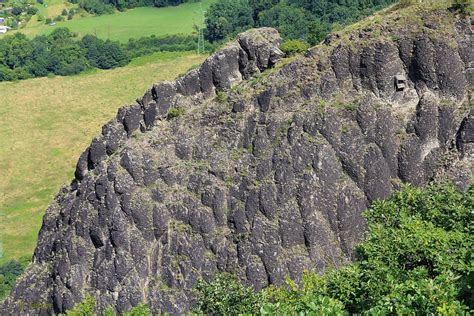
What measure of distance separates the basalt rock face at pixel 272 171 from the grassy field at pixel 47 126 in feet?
161

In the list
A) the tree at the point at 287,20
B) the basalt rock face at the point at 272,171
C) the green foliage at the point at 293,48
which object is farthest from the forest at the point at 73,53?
the basalt rock face at the point at 272,171

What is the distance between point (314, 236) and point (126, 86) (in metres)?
111

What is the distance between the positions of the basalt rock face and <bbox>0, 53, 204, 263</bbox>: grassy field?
161 ft

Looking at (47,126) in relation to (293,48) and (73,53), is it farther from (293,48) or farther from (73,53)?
(293,48)

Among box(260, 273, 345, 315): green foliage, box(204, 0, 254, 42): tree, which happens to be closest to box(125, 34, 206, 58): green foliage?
box(204, 0, 254, 42): tree

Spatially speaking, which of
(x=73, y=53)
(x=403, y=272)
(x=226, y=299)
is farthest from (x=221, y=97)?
(x=73, y=53)

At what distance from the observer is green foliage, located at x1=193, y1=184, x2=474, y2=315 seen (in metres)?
29.8

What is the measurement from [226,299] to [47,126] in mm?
105944

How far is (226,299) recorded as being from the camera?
48.2 metres

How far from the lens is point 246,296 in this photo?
47.8m

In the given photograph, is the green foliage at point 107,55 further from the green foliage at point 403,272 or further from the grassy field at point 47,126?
the green foliage at point 403,272

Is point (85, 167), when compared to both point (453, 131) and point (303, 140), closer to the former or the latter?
point (303, 140)

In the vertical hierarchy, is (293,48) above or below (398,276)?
Answer: above

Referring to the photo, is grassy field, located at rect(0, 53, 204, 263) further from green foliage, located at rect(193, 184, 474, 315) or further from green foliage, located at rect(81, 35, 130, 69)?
green foliage, located at rect(193, 184, 474, 315)
